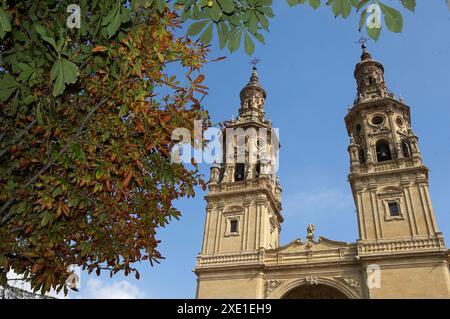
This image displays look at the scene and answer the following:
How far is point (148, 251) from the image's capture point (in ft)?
17.6

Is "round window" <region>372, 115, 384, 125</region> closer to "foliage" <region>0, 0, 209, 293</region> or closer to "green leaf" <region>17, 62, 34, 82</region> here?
"foliage" <region>0, 0, 209, 293</region>

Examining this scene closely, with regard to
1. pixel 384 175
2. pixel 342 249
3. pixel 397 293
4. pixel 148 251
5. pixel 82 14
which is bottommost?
pixel 148 251

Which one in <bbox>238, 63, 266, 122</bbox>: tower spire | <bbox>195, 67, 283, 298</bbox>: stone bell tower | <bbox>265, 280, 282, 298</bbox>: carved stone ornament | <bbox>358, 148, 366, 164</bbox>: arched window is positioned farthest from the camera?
<bbox>238, 63, 266, 122</bbox>: tower spire

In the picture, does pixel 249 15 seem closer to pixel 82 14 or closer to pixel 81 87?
pixel 82 14

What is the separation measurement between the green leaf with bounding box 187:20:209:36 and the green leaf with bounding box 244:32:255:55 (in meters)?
0.41

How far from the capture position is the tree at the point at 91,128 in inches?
153

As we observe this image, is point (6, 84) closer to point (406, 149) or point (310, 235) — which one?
point (310, 235)

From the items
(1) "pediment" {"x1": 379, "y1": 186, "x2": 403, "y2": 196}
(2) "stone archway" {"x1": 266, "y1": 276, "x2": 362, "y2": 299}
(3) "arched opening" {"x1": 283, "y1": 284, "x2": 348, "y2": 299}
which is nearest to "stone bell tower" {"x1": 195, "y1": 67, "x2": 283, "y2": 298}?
(2) "stone archway" {"x1": 266, "y1": 276, "x2": 362, "y2": 299}

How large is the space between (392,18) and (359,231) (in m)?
26.3

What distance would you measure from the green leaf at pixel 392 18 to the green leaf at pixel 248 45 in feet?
3.87

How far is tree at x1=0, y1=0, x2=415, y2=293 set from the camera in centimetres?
389

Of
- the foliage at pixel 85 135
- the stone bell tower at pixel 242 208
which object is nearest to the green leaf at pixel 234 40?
the foliage at pixel 85 135
